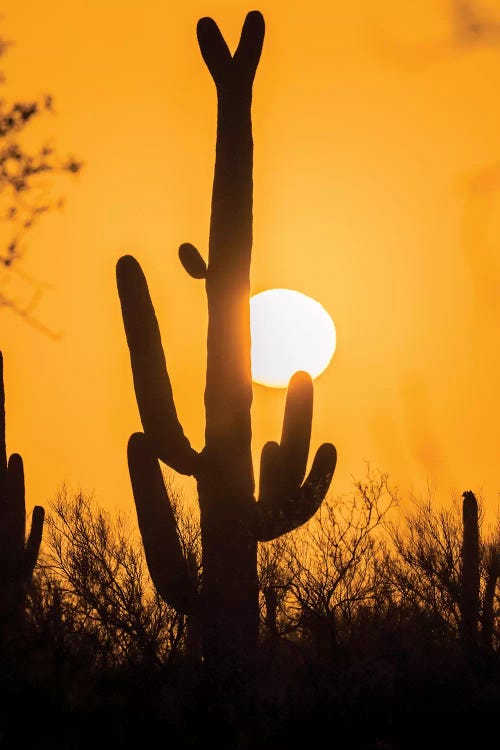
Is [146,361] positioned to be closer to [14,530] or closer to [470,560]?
[14,530]

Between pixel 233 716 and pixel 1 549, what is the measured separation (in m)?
5.95

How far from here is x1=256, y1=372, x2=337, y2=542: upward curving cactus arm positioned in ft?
42.2

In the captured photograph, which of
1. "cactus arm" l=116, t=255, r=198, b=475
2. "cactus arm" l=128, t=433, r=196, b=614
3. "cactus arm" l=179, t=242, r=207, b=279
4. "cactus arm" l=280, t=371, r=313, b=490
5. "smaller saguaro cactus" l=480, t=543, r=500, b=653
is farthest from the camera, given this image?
"smaller saguaro cactus" l=480, t=543, r=500, b=653

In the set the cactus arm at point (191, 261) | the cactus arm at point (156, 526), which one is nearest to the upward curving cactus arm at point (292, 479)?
the cactus arm at point (156, 526)

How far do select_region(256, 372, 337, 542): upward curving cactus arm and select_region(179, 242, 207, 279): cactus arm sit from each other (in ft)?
5.70

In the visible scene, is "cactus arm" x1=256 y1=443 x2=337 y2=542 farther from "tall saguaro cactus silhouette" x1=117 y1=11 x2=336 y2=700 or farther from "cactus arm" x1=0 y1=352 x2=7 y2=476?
"cactus arm" x1=0 y1=352 x2=7 y2=476

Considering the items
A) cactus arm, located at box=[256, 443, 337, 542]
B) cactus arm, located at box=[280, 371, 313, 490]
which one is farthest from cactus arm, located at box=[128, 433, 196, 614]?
cactus arm, located at box=[280, 371, 313, 490]

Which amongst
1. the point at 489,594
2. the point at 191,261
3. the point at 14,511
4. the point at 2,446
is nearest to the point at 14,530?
the point at 14,511

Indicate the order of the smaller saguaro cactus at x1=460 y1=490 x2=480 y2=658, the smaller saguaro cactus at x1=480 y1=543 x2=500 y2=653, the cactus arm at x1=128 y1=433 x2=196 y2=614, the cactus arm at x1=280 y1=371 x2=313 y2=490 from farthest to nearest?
the smaller saguaro cactus at x1=460 y1=490 x2=480 y2=658
the smaller saguaro cactus at x1=480 y1=543 x2=500 y2=653
the cactus arm at x1=280 y1=371 x2=313 y2=490
the cactus arm at x1=128 y1=433 x2=196 y2=614

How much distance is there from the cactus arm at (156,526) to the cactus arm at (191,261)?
2.17 meters

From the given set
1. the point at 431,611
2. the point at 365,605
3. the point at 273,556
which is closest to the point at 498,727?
the point at 365,605

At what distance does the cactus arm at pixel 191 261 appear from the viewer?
13.6 metres

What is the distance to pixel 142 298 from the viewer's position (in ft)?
41.0

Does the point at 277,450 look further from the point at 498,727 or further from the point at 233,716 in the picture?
the point at 498,727
